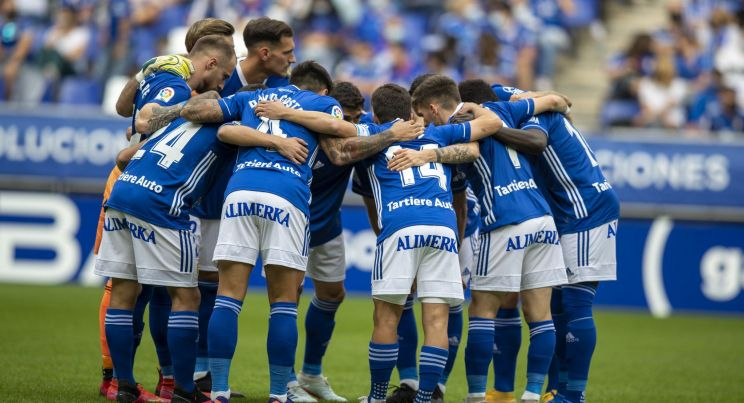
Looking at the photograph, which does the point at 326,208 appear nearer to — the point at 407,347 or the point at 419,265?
the point at 407,347

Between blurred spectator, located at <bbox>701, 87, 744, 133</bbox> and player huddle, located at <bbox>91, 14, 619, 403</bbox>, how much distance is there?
956 cm

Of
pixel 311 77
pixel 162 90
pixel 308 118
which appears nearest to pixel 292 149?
pixel 308 118

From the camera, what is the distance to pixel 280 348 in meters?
6.72

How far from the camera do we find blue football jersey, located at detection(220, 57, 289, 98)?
8.02 meters

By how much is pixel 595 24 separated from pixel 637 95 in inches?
132

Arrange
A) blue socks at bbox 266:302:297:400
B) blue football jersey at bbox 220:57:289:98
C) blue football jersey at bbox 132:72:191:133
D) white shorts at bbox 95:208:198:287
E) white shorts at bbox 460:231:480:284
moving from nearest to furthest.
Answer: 1. blue socks at bbox 266:302:297:400
2. white shorts at bbox 95:208:198:287
3. blue football jersey at bbox 132:72:191:133
4. blue football jersey at bbox 220:57:289:98
5. white shorts at bbox 460:231:480:284

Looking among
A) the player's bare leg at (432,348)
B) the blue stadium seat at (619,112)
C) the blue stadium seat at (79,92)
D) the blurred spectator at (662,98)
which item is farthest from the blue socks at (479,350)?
the blue stadium seat at (79,92)

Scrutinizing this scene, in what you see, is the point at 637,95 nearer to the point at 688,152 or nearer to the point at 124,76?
the point at 688,152

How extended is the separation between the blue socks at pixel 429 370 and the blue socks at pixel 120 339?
194 cm

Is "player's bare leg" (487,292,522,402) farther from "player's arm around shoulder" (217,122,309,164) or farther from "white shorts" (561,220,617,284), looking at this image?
"player's arm around shoulder" (217,122,309,164)

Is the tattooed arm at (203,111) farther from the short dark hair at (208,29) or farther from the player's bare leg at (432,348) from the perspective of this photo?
the player's bare leg at (432,348)

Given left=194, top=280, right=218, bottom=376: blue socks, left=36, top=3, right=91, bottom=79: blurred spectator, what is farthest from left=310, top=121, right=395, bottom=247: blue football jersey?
left=36, top=3, right=91, bottom=79: blurred spectator

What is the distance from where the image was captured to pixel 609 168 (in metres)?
15.2

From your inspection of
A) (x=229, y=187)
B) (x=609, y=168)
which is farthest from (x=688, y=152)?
(x=229, y=187)
